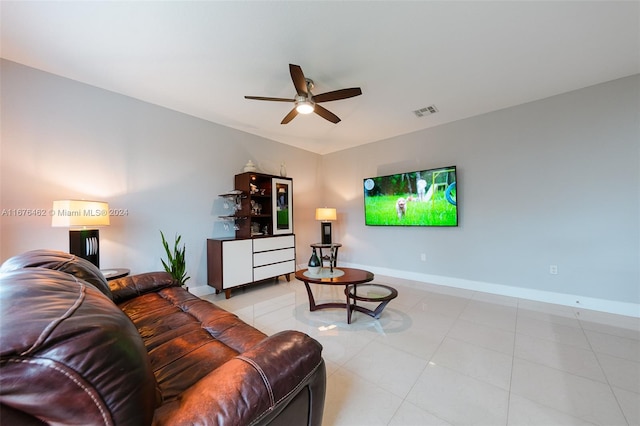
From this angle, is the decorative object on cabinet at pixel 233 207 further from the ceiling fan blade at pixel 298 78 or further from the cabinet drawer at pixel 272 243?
the ceiling fan blade at pixel 298 78

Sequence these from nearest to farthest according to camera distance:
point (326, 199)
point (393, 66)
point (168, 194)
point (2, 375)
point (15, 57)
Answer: point (2, 375) < point (15, 57) < point (393, 66) < point (168, 194) < point (326, 199)

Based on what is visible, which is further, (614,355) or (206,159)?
(206,159)

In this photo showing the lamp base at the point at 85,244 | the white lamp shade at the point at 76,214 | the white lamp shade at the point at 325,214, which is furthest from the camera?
the white lamp shade at the point at 325,214

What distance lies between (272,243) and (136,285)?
6.73 feet

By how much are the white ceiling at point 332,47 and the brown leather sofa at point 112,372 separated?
1924 millimetres

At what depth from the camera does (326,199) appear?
559 centimetres

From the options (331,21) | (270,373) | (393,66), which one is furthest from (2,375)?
(393,66)

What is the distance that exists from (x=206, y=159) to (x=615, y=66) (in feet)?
16.3

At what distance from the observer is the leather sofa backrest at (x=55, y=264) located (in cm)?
126

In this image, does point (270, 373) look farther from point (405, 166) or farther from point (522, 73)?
point (405, 166)

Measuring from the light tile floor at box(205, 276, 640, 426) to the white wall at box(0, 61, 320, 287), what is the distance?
1399mm

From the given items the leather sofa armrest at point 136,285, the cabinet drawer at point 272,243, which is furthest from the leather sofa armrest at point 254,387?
the cabinet drawer at point 272,243

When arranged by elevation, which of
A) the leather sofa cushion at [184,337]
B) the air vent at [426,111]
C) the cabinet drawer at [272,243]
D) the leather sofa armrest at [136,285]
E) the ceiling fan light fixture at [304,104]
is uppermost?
the air vent at [426,111]

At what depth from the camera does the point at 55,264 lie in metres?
1.33
